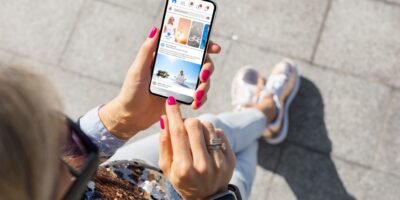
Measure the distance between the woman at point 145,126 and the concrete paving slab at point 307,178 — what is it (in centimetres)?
19

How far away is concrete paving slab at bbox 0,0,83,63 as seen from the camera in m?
3.28

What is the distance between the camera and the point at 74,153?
1220mm

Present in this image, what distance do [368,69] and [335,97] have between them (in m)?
0.29

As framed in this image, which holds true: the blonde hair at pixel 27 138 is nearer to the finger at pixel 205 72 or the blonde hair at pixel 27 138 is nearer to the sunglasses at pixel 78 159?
the sunglasses at pixel 78 159

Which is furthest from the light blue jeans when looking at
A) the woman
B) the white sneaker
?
the white sneaker

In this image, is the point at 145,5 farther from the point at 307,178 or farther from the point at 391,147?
the point at 391,147

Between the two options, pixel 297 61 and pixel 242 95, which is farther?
pixel 297 61

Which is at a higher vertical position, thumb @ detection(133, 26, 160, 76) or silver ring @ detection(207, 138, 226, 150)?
thumb @ detection(133, 26, 160, 76)

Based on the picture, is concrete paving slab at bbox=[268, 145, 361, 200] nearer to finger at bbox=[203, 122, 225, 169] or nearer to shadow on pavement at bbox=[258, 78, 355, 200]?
shadow on pavement at bbox=[258, 78, 355, 200]

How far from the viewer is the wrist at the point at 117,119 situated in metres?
1.96

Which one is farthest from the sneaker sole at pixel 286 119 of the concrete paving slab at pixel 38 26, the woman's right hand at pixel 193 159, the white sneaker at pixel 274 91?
the concrete paving slab at pixel 38 26

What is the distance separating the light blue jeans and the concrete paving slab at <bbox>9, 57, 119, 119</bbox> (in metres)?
0.67

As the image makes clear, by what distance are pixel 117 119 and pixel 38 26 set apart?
1.70m

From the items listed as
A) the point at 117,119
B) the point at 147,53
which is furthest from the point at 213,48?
the point at 117,119
